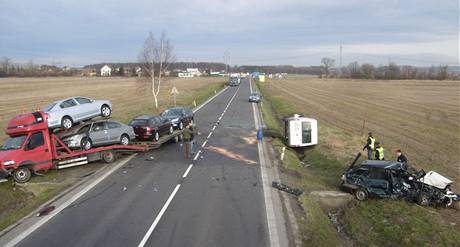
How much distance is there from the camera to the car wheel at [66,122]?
18.9 metres

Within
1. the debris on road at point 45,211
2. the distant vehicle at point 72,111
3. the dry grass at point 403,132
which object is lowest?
the dry grass at point 403,132

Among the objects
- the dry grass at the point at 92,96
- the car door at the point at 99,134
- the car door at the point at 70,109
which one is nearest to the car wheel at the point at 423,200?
the car door at the point at 99,134

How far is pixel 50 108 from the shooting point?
18.6 meters

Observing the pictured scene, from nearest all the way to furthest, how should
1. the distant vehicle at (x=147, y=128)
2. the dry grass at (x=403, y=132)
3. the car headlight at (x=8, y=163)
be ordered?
the car headlight at (x=8, y=163)
the dry grass at (x=403, y=132)
the distant vehicle at (x=147, y=128)

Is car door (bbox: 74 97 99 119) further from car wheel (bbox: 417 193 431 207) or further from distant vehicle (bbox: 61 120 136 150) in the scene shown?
car wheel (bbox: 417 193 431 207)

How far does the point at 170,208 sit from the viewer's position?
13.5m

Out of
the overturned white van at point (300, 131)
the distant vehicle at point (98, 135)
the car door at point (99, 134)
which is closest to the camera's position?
the distant vehicle at point (98, 135)

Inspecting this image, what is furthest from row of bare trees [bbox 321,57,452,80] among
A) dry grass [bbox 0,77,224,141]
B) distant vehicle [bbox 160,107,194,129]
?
distant vehicle [bbox 160,107,194,129]

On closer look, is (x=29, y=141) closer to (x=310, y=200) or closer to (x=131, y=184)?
(x=131, y=184)

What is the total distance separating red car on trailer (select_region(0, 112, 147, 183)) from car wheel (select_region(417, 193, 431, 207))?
518 inches

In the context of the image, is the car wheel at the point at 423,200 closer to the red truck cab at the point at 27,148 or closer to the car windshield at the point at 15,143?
the red truck cab at the point at 27,148

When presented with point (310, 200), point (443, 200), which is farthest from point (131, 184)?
point (443, 200)

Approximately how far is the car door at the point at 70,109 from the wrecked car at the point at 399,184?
11967 mm

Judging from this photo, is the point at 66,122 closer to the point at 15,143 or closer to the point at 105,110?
the point at 15,143
